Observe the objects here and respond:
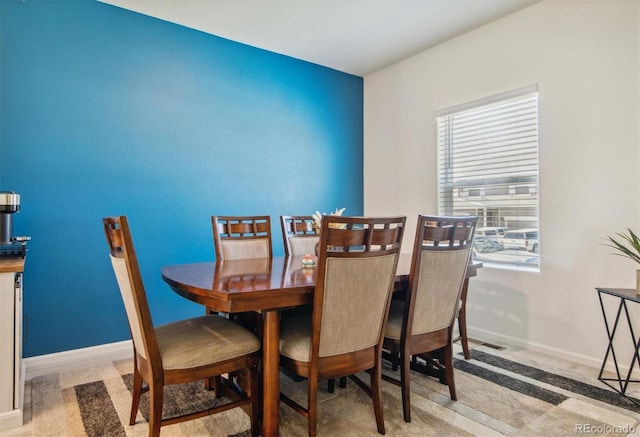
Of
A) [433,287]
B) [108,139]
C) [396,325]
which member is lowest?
[396,325]

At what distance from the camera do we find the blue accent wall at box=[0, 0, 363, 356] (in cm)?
269

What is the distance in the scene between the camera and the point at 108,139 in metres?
2.98

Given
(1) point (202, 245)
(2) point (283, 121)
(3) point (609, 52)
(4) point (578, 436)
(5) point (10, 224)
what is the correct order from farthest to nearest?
(2) point (283, 121) < (1) point (202, 245) < (3) point (609, 52) < (5) point (10, 224) < (4) point (578, 436)

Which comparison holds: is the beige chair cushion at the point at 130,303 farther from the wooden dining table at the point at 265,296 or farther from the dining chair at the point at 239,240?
the dining chair at the point at 239,240

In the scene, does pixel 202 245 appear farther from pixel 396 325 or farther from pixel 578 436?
pixel 578 436

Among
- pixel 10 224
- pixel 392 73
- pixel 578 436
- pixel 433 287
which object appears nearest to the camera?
pixel 578 436

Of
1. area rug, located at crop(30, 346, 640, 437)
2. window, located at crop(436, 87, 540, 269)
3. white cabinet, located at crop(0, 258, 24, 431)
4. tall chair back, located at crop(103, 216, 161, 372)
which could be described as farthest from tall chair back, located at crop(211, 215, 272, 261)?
window, located at crop(436, 87, 540, 269)

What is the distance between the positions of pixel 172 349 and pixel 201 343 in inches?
4.7

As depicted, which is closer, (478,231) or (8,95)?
(8,95)

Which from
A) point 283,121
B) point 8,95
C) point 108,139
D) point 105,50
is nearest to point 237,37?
point 283,121

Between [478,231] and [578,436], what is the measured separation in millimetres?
1893

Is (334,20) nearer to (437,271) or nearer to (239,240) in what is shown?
(239,240)

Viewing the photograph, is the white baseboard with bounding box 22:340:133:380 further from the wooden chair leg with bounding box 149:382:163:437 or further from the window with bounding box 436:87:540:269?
the window with bounding box 436:87:540:269

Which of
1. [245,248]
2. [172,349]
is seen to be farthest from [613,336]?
[172,349]
